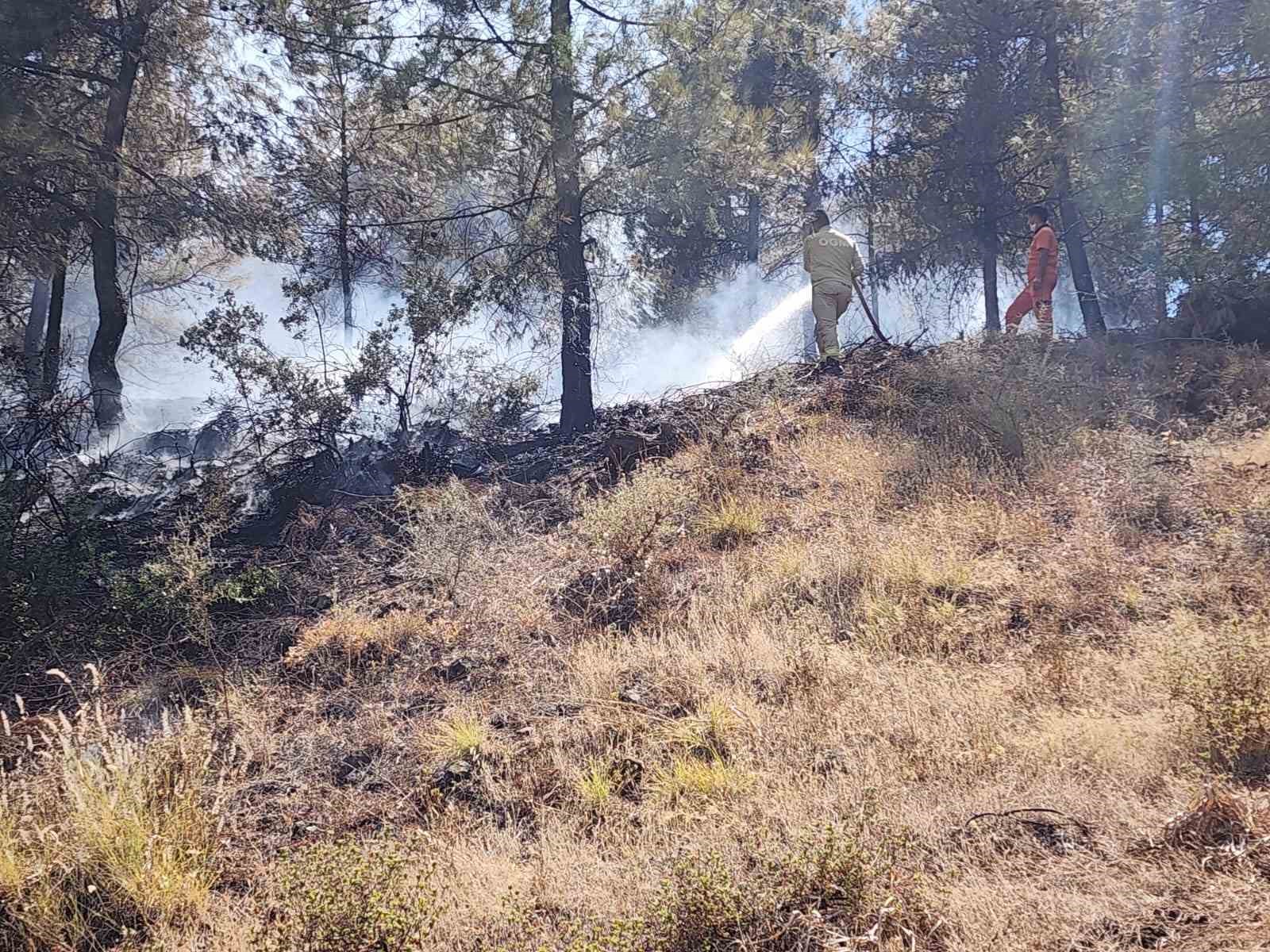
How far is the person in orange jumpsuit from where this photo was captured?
926 centimetres

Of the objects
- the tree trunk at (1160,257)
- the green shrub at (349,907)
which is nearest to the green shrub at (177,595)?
the green shrub at (349,907)

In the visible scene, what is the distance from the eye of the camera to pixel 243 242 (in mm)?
9039

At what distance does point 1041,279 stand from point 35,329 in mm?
17815

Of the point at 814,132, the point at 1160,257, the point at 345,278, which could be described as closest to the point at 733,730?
the point at 345,278

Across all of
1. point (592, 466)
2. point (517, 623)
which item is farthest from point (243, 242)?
point (517, 623)

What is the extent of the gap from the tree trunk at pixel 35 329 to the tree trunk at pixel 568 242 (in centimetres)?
524

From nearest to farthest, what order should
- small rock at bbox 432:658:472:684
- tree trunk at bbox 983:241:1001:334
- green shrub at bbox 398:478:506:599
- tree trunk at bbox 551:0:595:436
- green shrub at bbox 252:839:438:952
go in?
green shrub at bbox 252:839:438:952 < small rock at bbox 432:658:472:684 < green shrub at bbox 398:478:506:599 < tree trunk at bbox 551:0:595:436 < tree trunk at bbox 983:241:1001:334

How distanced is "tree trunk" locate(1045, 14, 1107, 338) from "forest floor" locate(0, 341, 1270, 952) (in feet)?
15.6

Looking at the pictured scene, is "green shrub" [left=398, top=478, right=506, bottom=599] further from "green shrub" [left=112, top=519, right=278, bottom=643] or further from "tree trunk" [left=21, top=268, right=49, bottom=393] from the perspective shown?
"tree trunk" [left=21, top=268, right=49, bottom=393]

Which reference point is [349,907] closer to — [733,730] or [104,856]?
[104,856]

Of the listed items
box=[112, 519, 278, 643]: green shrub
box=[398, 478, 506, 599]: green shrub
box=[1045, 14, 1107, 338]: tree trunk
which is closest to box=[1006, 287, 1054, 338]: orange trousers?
box=[1045, 14, 1107, 338]: tree trunk

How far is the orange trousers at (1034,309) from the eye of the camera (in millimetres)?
9359

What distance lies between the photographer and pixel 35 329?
15703mm

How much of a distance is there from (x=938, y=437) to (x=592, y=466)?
10.8ft
